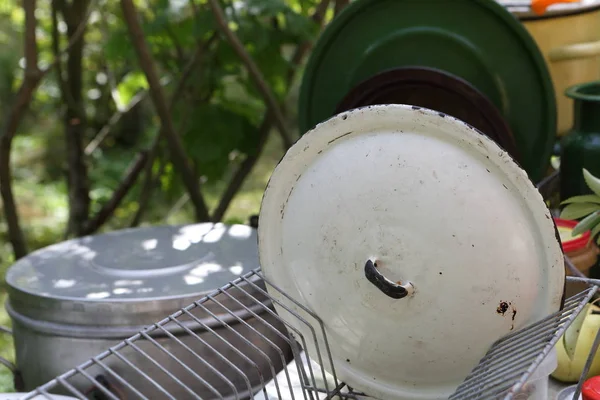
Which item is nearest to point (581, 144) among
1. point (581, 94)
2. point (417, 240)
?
point (581, 94)

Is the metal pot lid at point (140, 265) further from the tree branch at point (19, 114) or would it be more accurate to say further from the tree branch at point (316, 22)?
the tree branch at point (316, 22)

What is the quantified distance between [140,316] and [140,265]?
158 mm

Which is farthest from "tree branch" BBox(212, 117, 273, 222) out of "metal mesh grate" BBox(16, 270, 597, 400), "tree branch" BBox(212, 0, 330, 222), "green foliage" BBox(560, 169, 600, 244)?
"green foliage" BBox(560, 169, 600, 244)

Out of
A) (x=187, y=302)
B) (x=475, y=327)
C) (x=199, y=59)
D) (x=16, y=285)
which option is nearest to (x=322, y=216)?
(x=475, y=327)

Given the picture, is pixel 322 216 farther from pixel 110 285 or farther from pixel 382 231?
pixel 110 285

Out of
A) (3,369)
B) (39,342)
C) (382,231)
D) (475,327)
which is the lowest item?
(3,369)

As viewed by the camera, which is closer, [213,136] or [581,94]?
[581,94]

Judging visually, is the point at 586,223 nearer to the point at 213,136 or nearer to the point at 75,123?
the point at 213,136

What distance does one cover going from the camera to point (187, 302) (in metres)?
1.03

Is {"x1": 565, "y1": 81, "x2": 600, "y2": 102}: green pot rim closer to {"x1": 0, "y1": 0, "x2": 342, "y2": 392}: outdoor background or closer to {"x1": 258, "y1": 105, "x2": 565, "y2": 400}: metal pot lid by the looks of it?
{"x1": 258, "y1": 105, "x2": 565, "y2": 400}: metal pot lid

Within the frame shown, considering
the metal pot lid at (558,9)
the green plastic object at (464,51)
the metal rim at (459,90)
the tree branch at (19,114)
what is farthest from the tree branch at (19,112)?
the metal pot lid at (558,9)

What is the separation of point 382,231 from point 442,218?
2.4 inches

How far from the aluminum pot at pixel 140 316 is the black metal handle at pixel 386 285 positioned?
0.21m

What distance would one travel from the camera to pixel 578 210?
3.32ft
